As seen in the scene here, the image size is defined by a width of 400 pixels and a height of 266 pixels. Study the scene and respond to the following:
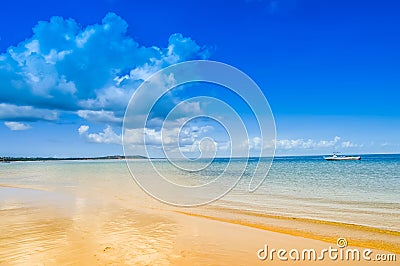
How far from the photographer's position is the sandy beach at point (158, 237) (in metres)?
8.03

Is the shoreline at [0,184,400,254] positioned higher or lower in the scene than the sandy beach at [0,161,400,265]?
lower

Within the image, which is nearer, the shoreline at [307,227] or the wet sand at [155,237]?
the wet sand at [155,237]

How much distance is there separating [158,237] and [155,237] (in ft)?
0.32

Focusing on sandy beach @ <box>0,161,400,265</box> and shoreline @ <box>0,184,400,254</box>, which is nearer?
sandy beach @ <box>0,161,400,265</box>

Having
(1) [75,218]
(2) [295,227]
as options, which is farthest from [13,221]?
(2) [295,227]

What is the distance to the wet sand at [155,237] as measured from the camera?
26.3 feet

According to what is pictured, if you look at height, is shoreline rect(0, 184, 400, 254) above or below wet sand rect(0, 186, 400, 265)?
below

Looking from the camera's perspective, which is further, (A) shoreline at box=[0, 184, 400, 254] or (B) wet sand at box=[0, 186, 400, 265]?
(A) shoreline at box=[0, 184, 400, 254]

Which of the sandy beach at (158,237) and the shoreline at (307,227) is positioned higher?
the sandy beach at (158,237)

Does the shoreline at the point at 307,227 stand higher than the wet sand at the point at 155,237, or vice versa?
the wet sand at the point at 155,237

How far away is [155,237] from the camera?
10.2 m

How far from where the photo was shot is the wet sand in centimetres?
803

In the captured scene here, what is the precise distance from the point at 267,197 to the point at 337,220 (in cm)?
836

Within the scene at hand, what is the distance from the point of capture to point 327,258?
336 inches
